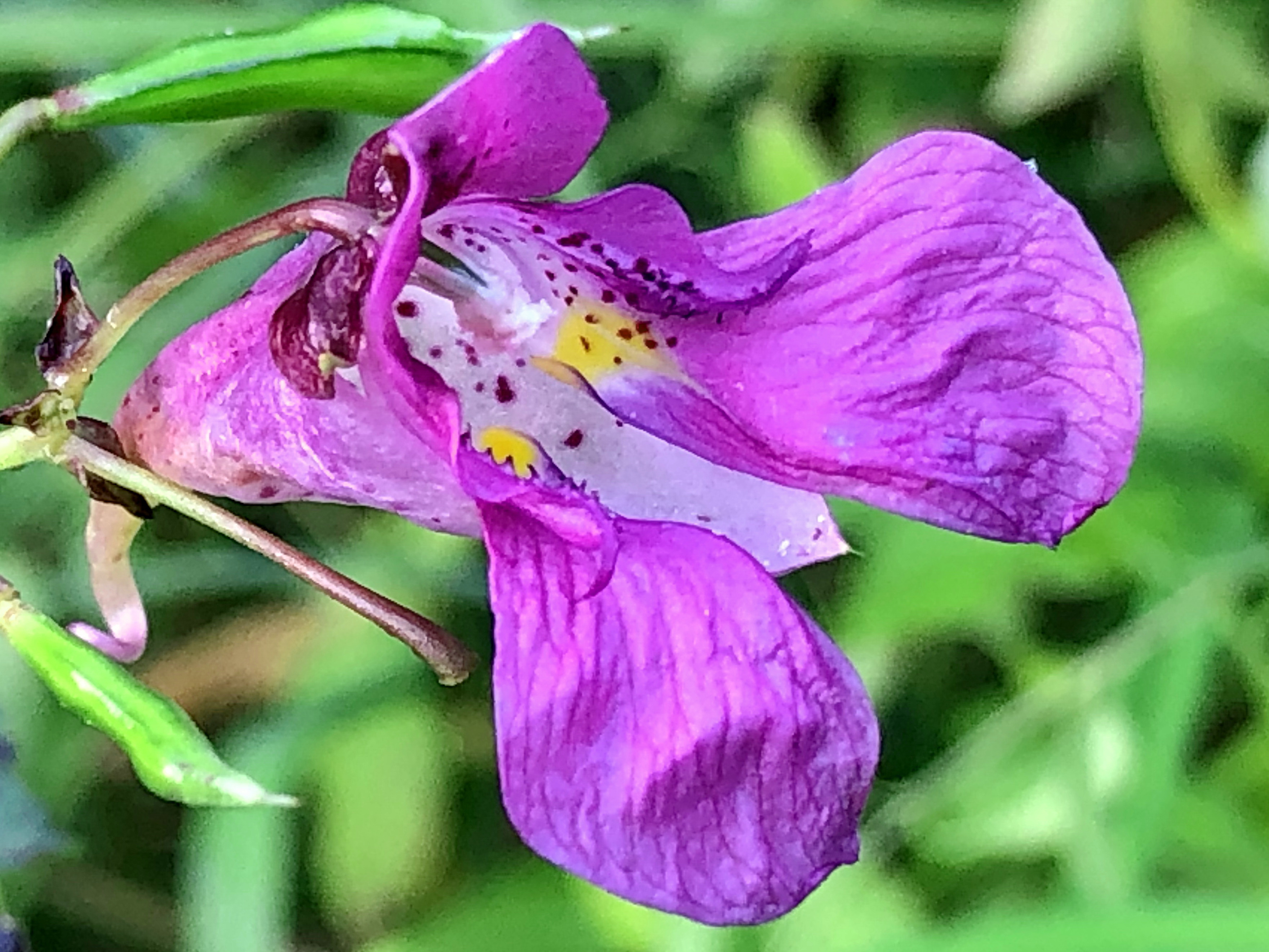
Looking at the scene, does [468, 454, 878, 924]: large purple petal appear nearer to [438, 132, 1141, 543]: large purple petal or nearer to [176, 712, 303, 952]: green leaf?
[438, 132, 1141, 543]: large purple petal

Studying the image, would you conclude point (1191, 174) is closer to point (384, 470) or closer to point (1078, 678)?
point (1078, 678)

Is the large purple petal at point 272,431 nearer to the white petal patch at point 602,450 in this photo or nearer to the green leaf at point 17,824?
the white petal patch at point 602,450

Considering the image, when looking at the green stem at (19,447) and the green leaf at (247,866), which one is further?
the green leaf at (247,866)

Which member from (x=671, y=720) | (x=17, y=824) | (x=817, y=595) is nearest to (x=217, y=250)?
(x=671, y=720)

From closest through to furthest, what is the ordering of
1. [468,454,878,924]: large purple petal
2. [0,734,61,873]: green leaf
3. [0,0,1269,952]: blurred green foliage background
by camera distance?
[468,454,878,924]: large purple petal, [0,734,61,873]: green leaf, [0,0,1269,952]: blurred green foliage background

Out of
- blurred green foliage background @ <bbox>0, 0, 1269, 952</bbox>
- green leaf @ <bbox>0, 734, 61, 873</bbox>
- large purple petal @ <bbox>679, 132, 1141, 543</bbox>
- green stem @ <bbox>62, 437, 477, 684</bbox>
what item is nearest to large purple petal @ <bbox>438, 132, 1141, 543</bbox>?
large purple petal @ <bbox>679, 132, 1141, 543</bbox>

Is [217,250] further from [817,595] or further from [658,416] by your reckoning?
[817,595]

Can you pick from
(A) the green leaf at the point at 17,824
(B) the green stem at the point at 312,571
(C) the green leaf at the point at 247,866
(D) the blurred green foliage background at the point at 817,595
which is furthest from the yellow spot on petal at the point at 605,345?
(C) the green leaf at the point at 247,866
